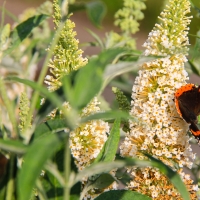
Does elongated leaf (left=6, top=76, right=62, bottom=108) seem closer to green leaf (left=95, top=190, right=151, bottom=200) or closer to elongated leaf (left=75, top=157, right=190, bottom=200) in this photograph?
elongated leaf (left=75, top=157, right=190, bottom=200)

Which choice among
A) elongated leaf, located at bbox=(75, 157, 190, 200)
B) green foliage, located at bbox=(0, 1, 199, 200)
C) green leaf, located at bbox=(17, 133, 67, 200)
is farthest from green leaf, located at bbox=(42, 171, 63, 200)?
green leaf, located at bbox=(17, 133, 67, 200)

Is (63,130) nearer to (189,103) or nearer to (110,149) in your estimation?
(110,149)

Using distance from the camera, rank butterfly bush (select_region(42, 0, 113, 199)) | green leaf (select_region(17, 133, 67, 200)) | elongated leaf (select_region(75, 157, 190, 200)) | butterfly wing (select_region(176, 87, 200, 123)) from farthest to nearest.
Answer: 1. butterfly wing (select_region(176, 87, 200, 123))
2. butterfly bush (select_region(42, 0, 113, 199))
3. elongated leaf (select_region(75, 157, 190, 200))
4. green leaf (select_region(17, 133, 67, 200))

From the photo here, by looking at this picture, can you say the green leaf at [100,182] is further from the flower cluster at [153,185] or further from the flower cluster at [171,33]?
the flower cluster at [171,33]

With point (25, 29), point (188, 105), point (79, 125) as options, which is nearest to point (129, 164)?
point (79, 125)

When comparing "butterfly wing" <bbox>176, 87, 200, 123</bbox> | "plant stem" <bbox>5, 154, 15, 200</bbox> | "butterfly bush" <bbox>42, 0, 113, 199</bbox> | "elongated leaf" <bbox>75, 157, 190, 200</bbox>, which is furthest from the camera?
"butterfly wing" <bbox>176, 87, 200, 123</bbox>

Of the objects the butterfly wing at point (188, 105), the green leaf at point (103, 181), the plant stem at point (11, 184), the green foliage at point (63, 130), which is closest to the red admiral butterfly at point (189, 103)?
the butterfly wing at point (188, 105)
